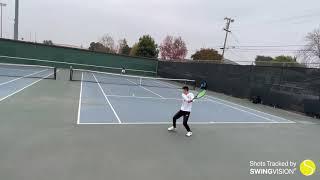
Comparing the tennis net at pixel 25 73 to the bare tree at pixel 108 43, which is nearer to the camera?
the tennis net at pixel 25 73

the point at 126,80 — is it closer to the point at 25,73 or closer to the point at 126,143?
the point at 25,73

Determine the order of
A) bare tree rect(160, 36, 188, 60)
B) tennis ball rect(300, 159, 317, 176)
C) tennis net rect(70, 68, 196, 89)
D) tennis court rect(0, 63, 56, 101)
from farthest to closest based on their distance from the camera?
bare tree rect(160, 36, 188, 60) < tennis net rect(70, 68, 196, 89) < tennis court rect(0, 63, 56, 101) < tennis ball rect(300, 159, 317, 176)

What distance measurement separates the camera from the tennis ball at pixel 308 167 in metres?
6.01

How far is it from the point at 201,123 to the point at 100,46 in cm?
7695

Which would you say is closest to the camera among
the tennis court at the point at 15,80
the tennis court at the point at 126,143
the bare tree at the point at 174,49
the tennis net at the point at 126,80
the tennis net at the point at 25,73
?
the tennis court at the point at 126,143

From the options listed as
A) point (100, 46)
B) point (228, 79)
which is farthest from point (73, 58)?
point (100, 46)

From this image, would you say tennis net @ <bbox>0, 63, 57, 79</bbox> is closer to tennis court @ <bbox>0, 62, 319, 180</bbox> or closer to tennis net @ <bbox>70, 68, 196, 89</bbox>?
tennis net @ <bbox>70, 68, 196, 89</bbox>

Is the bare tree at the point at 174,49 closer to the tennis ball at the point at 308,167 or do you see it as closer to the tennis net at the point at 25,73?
the tennis net at the point at 25,73

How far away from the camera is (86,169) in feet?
16.6

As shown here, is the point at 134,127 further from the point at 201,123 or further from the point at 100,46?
the point at 100,46

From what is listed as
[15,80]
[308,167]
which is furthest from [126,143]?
[15,80]

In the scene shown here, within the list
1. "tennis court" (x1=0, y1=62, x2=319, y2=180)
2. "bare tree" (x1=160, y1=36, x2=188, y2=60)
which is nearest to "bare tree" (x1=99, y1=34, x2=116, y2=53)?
"bare tree" (x1=160, y1=36, x2=188, y2=60)

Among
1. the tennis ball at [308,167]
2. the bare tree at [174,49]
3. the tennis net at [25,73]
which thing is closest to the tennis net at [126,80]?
the tennis net at [25,73]

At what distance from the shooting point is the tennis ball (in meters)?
6.01
